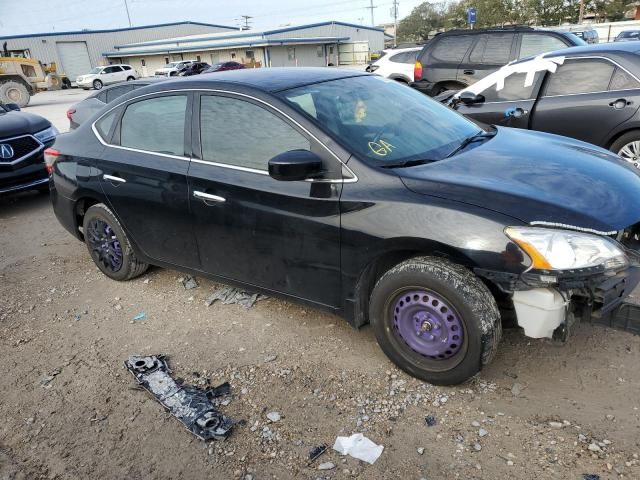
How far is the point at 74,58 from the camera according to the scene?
57.2 meters

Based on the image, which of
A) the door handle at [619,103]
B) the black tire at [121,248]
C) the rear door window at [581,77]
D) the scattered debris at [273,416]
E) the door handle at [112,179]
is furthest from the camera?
the rear door window at [581,77]

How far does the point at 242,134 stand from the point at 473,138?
1.56 m

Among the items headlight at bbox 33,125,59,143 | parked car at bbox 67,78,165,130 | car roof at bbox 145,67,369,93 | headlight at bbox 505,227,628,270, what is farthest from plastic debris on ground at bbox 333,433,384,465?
parked car at bbox 67,78,165,130

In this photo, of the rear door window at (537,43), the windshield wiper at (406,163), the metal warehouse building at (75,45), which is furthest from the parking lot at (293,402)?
the metal warehouse building at (75,45)

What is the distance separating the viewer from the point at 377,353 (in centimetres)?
322

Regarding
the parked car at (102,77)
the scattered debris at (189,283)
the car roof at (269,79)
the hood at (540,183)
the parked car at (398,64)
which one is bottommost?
the parked car at (102,77)

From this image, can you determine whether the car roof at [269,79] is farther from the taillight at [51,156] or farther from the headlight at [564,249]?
the headlight at [564,249]

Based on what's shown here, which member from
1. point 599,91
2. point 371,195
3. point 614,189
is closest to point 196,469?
point 371,195

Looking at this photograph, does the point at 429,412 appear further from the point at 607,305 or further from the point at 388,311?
the point at 607,305

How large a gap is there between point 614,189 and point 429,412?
157 cm

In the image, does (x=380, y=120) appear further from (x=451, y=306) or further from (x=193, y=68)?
(x=193, y=68)

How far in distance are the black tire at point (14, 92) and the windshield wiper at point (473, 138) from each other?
90.2 ft

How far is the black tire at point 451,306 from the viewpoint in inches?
101

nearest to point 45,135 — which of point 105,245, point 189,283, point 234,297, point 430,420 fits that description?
point 105,245
